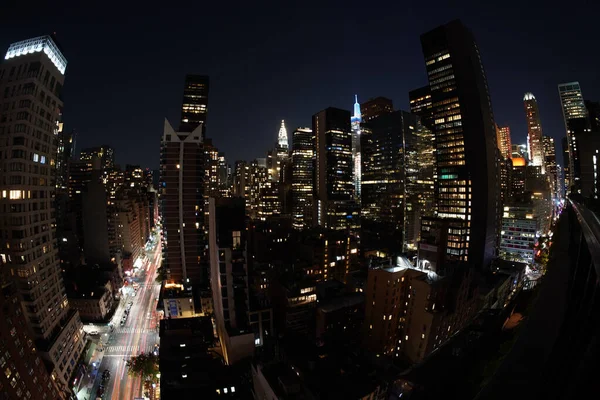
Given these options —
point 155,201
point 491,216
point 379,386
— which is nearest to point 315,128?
point 491,216

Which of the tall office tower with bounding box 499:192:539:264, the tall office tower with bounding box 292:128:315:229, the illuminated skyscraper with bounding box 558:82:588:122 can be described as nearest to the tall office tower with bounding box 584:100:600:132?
the tall office tower with bounding box 499:192:539:264

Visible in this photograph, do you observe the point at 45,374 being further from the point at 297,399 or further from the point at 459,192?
the point at 459,192

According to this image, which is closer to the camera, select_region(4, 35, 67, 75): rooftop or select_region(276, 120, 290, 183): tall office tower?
select_region(4, 35, 67, 75): rooftop

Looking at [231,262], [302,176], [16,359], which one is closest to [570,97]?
[302,176]

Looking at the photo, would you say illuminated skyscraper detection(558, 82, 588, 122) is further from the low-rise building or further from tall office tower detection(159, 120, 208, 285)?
the low-rise building

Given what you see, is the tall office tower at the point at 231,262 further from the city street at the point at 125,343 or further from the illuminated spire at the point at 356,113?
the illuminated spire at the point at 356,113

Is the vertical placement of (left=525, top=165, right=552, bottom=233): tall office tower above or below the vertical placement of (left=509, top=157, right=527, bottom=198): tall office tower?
below

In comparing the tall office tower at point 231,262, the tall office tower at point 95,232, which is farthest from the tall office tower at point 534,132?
the tall office tower at point 95,232
